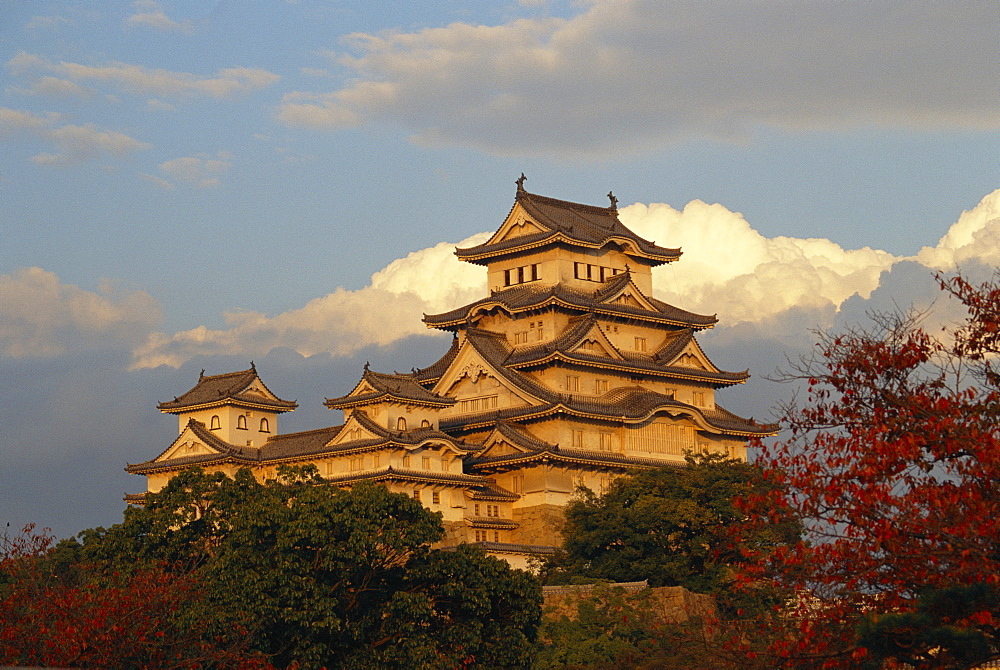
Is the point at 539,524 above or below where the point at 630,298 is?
below

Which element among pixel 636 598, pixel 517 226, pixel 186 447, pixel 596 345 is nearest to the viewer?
pixel 636 598

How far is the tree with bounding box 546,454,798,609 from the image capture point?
54000 millimetres

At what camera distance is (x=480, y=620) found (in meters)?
39.8

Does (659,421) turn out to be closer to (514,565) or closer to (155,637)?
(514,565)

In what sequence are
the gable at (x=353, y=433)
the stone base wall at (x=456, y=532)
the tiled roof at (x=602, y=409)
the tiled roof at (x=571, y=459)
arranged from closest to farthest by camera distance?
the stone base wall at (x=456, y=532)
the gable at (x=353, y=433)
the tiled roof at (x=571, y=459)
the tiled roof at (x=602, y=409)

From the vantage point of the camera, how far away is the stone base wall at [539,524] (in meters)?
68.1

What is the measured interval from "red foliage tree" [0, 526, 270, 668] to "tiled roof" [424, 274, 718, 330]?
126 feet

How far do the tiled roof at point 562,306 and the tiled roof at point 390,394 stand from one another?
8.45 metres

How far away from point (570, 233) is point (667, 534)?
2540 cm

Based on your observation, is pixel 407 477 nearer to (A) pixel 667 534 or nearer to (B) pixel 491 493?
(B) pixel 491 493

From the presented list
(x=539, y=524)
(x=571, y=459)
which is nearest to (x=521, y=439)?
(x=571, y=459)

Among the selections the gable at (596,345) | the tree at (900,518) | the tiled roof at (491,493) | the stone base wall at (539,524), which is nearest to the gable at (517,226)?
the gable at (596,345)

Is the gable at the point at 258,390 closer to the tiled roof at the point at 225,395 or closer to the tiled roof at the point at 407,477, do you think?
the tiled roof at the point at 225,395

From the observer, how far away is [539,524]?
2717 inches
